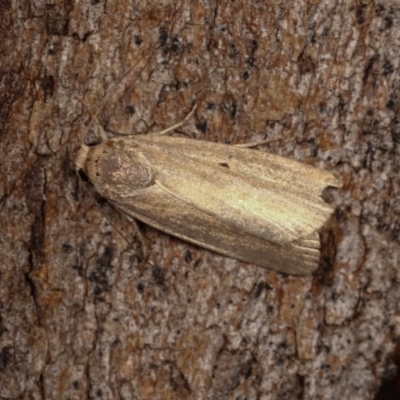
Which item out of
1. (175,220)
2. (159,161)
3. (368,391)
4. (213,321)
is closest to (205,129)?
(159,161)

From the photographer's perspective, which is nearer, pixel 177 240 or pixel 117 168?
pixel 117 168

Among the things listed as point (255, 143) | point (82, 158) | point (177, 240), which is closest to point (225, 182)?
point (255, 143)

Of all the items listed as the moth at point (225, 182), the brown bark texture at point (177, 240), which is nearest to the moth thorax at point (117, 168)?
the moth at point (225, 182)

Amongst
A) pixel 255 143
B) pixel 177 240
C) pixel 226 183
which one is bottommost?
pixel 177 240

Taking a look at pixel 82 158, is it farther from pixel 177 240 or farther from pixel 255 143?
pixel 255 143

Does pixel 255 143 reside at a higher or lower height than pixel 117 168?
higher

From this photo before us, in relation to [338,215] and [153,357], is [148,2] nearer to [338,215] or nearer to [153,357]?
[338,215]

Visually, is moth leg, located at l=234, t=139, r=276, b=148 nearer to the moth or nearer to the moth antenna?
the moth
